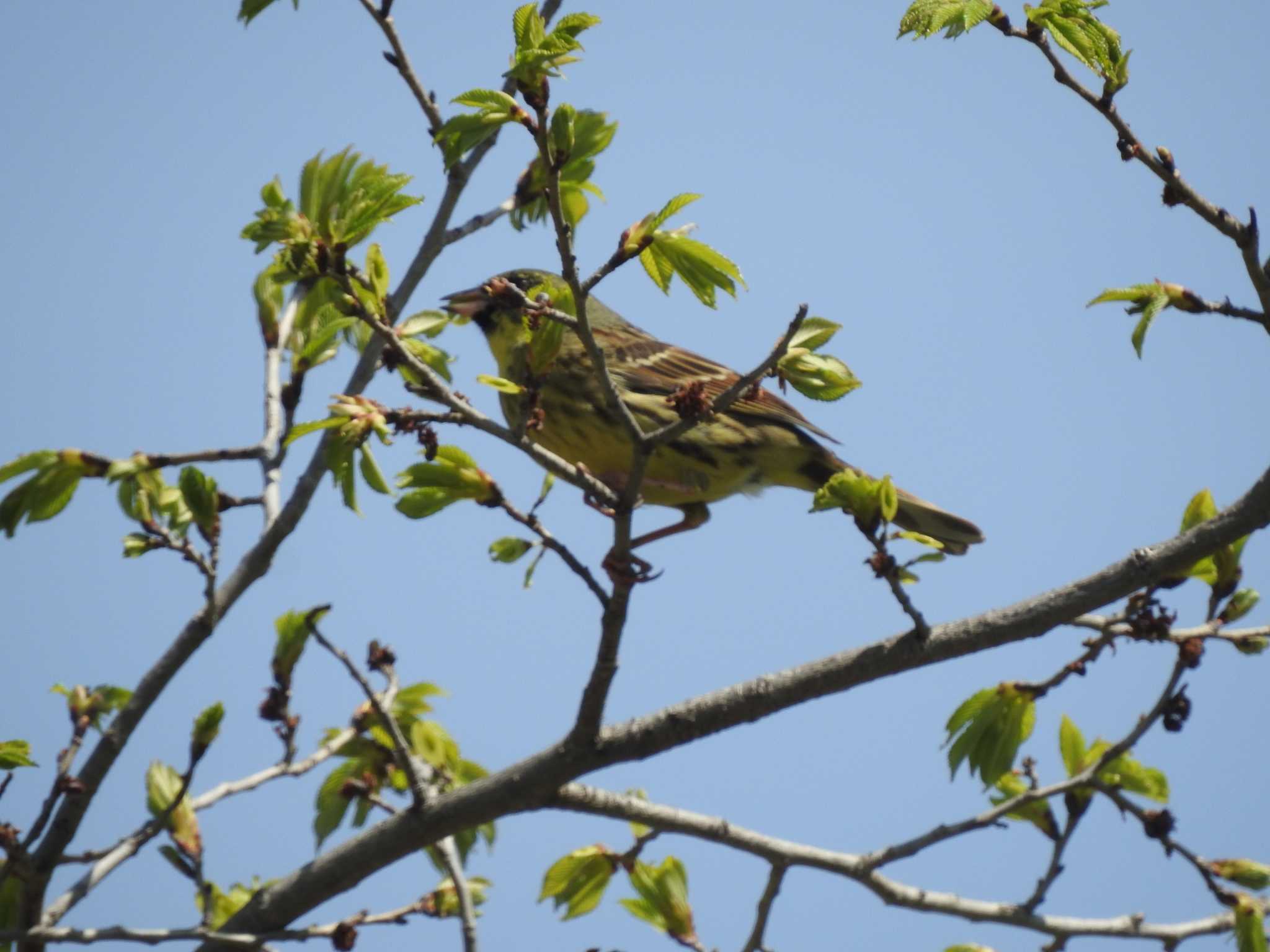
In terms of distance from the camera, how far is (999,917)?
13.0ft

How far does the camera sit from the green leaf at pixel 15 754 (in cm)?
385

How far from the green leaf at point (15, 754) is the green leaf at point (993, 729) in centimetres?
269

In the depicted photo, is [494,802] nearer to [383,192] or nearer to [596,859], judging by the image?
[596,859]

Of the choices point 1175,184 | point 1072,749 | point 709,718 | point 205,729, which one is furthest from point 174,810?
point 1175,184

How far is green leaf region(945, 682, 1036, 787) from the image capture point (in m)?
3.92

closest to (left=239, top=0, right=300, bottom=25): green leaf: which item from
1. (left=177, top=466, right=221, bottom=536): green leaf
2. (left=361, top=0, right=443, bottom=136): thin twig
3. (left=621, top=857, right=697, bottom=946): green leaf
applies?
(left=361, top=0, right=443, bottom=136): thin twig

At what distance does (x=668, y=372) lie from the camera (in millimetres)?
6457

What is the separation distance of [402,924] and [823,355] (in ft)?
7.87

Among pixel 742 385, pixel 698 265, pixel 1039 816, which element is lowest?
pixel 1039 816

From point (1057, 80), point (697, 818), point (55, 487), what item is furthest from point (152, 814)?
point (1057, 80)

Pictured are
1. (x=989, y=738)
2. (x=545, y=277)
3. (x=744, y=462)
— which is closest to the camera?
(x=989, y=738)

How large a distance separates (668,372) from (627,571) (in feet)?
9.83

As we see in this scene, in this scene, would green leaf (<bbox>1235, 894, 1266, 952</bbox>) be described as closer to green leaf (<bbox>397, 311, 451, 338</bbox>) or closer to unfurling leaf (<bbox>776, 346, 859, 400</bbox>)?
unfurling leaf (<bbox>776, 346, 859, 400</bbox>)

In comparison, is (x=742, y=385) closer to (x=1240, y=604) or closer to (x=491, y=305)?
(x=1240, y=604)
